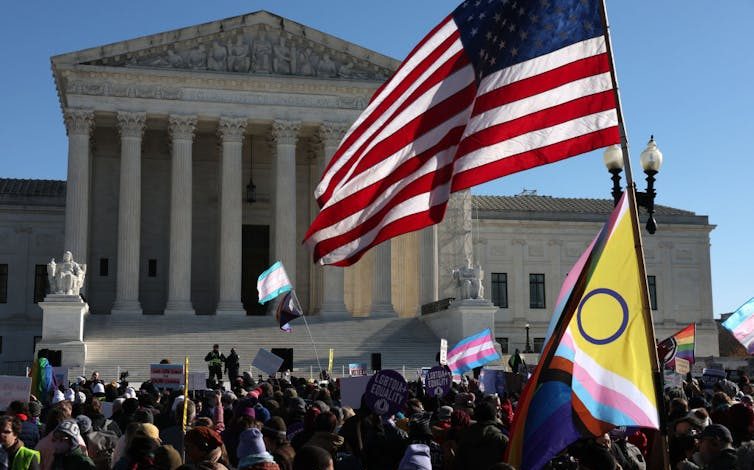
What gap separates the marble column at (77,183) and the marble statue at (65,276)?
4.73 m

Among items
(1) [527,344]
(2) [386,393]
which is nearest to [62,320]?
(1) [527,344]

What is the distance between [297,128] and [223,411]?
3702cm

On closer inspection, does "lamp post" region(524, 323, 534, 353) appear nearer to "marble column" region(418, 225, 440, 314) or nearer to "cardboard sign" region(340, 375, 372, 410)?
"marble column" region(418, 225, 440, 314)

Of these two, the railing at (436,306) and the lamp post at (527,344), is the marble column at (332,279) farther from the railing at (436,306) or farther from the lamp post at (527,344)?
the lamp post at (527,344)

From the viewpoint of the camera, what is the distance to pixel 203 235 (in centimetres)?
5569

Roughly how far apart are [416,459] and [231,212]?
143 ft

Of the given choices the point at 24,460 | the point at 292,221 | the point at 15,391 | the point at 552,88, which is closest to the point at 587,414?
the point at 552,88

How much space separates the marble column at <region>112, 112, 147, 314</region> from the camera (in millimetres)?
49094

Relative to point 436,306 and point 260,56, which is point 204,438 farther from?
point 260,56

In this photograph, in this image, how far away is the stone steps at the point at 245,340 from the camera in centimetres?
4297

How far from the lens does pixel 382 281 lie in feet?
169

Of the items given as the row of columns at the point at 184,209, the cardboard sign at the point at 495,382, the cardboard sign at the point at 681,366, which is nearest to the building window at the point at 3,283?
the row of columns at the point at 184,209

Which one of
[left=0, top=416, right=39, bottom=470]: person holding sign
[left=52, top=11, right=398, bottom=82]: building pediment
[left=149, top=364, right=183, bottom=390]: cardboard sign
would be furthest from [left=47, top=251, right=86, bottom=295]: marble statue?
[left=0, top=416, right=39, bottom=470]: person holding sign

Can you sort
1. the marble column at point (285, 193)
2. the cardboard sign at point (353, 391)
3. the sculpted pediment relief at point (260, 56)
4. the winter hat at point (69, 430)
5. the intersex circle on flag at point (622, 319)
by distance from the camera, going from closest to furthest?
the intersex circle on flag at point (622, 319) < the winter hat at point (69, 430) < the cardboard sign at point (353, 391) < the marble column at point (285, 193) < the sculpted pediment relief at point (260, 56)
